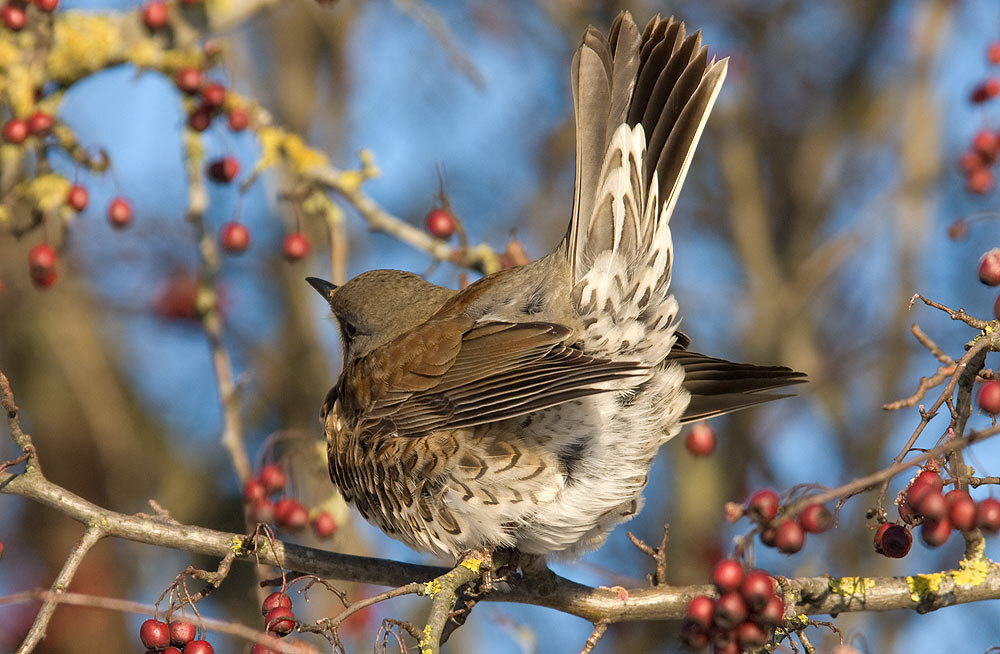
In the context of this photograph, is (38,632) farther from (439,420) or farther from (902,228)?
(902,228)

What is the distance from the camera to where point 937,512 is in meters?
2.21

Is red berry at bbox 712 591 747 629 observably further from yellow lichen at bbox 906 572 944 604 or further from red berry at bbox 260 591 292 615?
red berry at bbox 260 591 292 615

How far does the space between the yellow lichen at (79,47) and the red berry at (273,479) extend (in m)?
1.75

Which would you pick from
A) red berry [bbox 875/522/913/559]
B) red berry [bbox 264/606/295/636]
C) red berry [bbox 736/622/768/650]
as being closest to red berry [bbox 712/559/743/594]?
red berry [bbox 736/622/768/650]

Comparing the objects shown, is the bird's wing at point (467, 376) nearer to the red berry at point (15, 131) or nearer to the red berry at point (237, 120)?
the red berry at point (237, 120)

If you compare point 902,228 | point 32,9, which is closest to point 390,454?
point 32,9

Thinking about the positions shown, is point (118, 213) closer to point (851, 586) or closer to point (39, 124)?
point (39, 124)

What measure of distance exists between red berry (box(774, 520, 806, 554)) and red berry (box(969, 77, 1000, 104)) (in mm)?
2645

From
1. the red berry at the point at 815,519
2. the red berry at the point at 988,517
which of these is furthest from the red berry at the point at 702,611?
the red berry at the point at 988,517

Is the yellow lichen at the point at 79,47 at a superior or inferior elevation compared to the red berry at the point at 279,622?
superior

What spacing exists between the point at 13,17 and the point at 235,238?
1.13 metres

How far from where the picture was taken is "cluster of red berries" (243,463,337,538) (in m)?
3.65

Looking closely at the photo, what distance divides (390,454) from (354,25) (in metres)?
4.56

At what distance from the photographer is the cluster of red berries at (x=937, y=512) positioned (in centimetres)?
222
